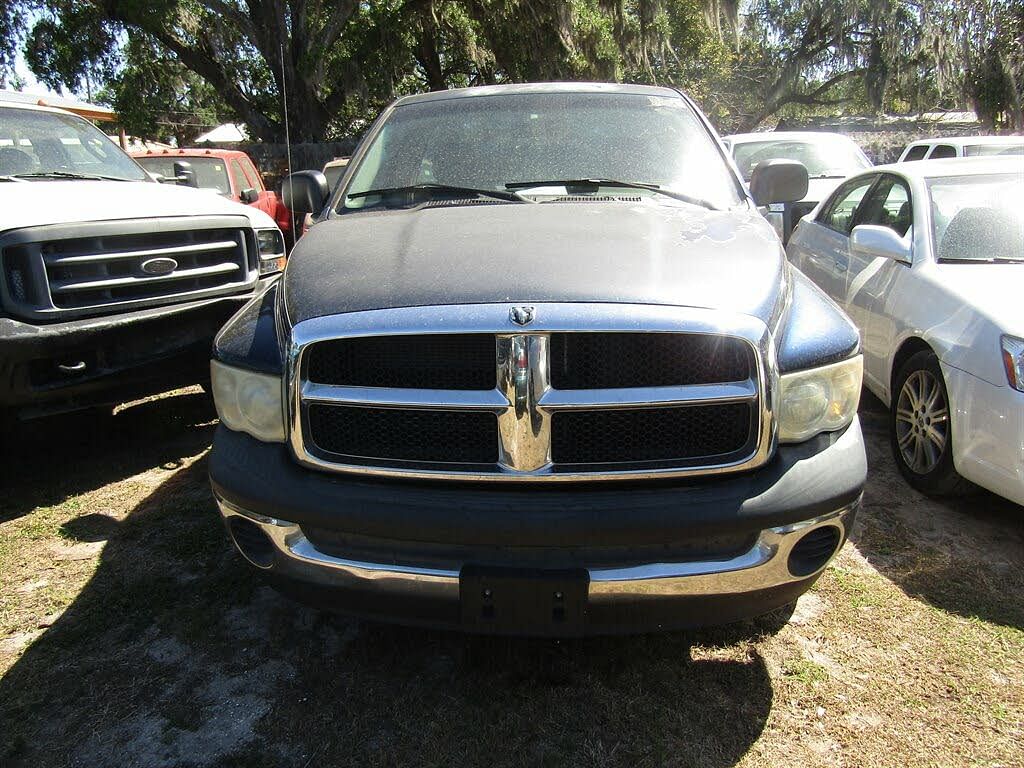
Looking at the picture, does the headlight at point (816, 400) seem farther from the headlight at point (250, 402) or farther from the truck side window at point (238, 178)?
the truck side window at point (238, 178)

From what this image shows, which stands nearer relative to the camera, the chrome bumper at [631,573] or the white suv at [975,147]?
the chrome bumper at [631,573]

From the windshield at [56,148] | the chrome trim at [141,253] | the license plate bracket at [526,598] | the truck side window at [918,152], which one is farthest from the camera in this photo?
the truck side window at [918,152]

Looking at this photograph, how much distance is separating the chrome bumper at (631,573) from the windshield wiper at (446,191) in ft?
5.02

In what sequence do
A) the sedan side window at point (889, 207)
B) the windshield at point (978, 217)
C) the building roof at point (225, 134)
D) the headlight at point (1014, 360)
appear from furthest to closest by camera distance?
the building roof at point (225, 134), the sedan side window at point (889, 207), the windshield at point (978, 217), the headlight at point (1014, 360)

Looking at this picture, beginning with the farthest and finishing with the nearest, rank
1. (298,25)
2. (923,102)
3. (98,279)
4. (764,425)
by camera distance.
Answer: (923,102) < (298,25) < (98,279) < (764,425)

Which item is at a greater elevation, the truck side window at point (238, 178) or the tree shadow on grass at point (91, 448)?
the truck side window at point (238, 178)

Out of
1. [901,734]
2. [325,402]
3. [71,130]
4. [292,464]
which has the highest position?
[71,130]

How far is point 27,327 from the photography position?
3592 millimetres

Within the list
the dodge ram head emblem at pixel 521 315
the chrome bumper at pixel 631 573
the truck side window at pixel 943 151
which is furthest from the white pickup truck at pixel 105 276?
the truck side window at pixel 943 151

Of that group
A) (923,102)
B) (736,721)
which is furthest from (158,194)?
(923,102)

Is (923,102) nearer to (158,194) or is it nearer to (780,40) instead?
(780,40)

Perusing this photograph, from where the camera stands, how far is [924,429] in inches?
149

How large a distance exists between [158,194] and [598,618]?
3872 mm

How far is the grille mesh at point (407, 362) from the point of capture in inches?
83.0
